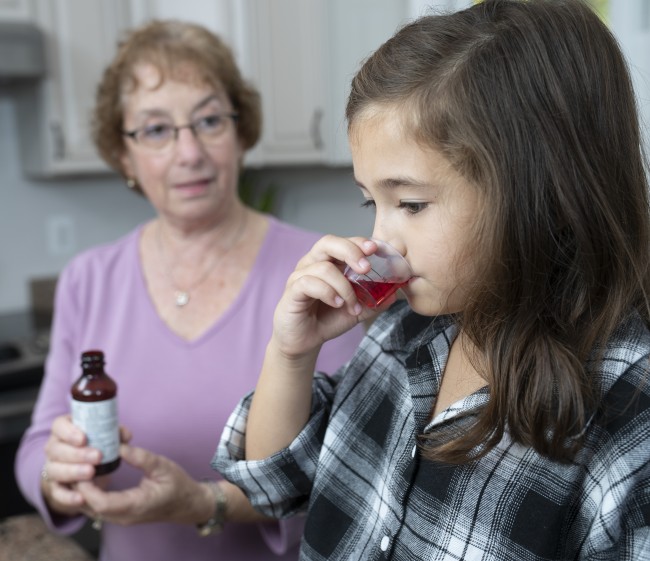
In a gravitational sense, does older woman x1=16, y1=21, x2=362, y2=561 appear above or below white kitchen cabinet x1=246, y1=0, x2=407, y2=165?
below

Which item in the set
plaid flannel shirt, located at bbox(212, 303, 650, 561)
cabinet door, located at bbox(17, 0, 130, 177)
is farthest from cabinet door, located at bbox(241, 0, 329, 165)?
plaid flannel shirt, located at bbox(212, 303, 650, 561)

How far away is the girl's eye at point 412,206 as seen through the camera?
2.21 feet

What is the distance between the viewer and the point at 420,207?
675 mm

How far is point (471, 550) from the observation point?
690 mm

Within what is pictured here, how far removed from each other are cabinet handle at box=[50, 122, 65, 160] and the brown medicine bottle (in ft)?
6.05

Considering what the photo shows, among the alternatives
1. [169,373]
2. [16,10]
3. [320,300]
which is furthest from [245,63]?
[320,300]

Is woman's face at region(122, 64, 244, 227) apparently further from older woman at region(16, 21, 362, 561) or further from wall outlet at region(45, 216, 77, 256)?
wall outlet at region(45, 216, 77, 256)

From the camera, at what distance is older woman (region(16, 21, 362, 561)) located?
1288 mm

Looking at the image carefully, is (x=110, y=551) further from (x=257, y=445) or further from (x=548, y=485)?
(x=548, y=485)

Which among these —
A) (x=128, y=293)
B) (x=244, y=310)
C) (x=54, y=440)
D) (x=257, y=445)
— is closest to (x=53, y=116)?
(x=128, y=293)

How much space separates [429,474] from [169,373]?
2.36 ft

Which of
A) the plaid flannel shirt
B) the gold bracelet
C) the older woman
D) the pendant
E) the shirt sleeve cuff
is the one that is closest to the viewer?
the plaid flannel shirt

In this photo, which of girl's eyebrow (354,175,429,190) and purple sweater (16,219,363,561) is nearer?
girl's eyebrow (354,175,429,190)

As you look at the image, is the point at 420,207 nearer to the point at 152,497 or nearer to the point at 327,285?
the point at 327,285
